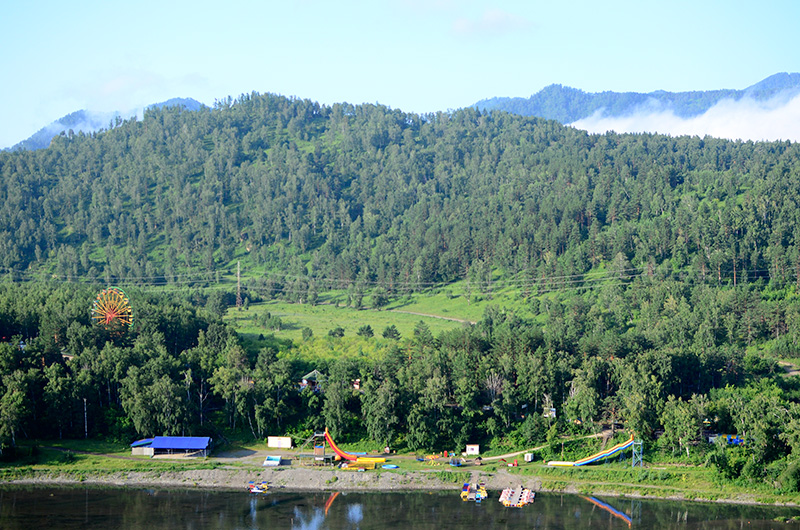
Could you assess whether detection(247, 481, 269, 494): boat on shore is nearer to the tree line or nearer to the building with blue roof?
the building with blue roof

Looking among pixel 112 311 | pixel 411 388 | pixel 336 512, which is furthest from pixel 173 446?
pixel 112 311

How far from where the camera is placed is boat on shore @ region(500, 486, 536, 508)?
2766 inches

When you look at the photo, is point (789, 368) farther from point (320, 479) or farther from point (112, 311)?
point (112, 311)

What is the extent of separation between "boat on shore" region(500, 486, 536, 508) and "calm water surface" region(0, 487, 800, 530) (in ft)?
2.51

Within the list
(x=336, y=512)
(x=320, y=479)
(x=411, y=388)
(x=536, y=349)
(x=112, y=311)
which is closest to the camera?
(x=336, y=512)

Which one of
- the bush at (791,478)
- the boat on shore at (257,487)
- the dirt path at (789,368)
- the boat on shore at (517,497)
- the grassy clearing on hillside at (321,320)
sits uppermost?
the grassy clearing on hillside at (321,320)

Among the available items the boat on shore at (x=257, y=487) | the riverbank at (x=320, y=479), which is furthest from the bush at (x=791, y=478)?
the boat on shore at (x=257, y=487)

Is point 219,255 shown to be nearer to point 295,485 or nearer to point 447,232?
point 447,232

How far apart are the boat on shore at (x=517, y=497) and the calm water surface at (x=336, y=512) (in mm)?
764

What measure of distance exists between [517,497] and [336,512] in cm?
1597

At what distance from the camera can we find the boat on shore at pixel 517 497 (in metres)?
70.2

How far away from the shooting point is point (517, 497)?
71312 mm

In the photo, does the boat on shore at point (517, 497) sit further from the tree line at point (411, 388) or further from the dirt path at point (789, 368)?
the dirt path at point (789, 368)

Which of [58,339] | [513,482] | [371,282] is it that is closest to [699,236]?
[371,282]
